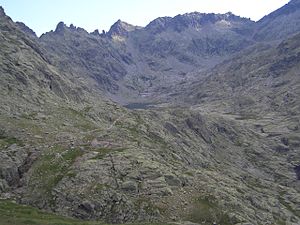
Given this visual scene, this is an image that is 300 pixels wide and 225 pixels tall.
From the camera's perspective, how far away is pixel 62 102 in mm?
154250

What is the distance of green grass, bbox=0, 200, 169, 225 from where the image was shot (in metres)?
74.1

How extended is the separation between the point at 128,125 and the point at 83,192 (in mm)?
65397

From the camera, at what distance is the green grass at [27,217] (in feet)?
243

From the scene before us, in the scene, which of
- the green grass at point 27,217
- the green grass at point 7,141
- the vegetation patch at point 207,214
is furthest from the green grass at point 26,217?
the green grass at point 7,141

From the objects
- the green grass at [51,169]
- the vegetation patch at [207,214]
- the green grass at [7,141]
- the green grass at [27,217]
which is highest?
the green grass at [7,141]

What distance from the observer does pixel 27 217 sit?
7744cm

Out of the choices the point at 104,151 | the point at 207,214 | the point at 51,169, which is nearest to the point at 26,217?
the point at 51,169

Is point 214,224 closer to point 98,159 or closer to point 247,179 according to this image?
point 98,159

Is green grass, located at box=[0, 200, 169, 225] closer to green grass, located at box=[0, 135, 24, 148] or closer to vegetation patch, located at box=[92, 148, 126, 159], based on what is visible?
green grass, located at box=[0, 135, 24, 148]

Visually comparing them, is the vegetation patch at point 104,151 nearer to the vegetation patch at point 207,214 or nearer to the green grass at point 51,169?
the green grass at point 51,169

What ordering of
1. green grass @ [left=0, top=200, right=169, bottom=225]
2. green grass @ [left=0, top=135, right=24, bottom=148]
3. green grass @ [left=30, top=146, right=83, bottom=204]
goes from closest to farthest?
green grass @ [left=0, top=200, right=169, bottom=225] < green grass @ [left=30, top=146, right=83, bottom=204] < green grass @ [left=0, top=135, right=24, bottom=148]

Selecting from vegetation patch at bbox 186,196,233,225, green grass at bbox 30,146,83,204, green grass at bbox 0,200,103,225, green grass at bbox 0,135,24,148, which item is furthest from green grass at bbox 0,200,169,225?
green grass at bbox 0,135,24,148

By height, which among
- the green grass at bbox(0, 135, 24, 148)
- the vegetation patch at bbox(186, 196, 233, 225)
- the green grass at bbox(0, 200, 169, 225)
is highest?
the green grass at bbox(0, 135, 24, 148)

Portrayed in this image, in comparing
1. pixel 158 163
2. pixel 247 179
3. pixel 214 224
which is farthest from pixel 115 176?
pixel 247 179
